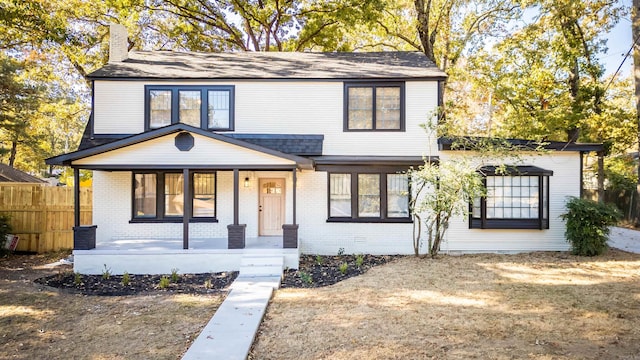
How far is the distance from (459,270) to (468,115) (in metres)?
19.5

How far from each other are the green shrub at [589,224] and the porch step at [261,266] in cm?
814

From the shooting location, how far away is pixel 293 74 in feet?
39.9

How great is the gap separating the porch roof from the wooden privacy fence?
10.1 feet

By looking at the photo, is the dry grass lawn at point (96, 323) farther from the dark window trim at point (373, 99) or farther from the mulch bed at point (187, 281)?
the dark window trim at point (373, 99)

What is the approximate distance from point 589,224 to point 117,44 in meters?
15.7

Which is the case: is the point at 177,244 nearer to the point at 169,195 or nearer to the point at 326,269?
the point at 169,195

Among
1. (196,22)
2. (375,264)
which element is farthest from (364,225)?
(196,22)

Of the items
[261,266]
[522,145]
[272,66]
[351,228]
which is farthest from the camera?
[272,66]

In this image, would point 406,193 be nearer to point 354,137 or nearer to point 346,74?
point 354,137

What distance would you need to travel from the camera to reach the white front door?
1224cm

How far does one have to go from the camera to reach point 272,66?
42.7 feet

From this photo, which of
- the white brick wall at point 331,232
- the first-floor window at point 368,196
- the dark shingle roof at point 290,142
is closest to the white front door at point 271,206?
the white brick wall at point 331,232

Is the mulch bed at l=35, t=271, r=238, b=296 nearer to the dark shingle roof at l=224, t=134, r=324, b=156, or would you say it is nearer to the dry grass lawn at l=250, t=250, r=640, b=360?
the dry grass lawn at l=250, t=250, r=640, b=360

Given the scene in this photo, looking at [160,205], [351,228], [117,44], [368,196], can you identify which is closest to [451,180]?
[368,196]
